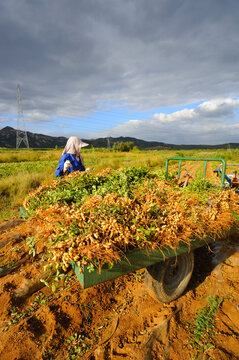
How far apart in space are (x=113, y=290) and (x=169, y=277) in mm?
798

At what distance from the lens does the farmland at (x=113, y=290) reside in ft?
5.33

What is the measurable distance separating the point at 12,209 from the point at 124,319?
5.05 metres

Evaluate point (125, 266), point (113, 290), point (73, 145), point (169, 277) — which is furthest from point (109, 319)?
point (73, 145)

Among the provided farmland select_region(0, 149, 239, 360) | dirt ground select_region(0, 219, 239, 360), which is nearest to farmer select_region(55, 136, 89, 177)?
farmland select_region(0, 149, 239, 360)

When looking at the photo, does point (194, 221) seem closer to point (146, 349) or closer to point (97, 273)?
point (97, 273)

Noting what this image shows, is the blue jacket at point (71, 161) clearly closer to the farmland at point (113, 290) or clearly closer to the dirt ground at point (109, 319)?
the farmland at point (113, 290)

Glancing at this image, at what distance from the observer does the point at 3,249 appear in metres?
3.14

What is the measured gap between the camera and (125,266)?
160 centimetres

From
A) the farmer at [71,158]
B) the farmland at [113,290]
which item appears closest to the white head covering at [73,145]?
the farmer at [71,158]

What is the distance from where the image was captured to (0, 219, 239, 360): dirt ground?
6.06ft

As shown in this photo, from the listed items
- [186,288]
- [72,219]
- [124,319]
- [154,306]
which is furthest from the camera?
[186,288]

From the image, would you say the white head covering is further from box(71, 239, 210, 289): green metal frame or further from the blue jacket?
box(71, 239, 210, 289): green metal frame

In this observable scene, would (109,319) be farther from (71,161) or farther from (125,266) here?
(71,161)

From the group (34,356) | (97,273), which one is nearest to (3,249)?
(34,356)
